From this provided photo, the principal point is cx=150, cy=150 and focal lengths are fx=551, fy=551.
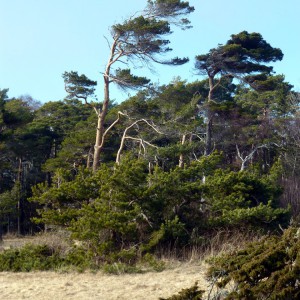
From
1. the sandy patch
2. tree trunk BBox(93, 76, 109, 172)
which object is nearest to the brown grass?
the sandy patch

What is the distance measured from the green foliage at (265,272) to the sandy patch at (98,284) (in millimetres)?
2236

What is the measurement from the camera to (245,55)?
29.1m

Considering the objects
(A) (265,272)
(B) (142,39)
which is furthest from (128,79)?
(A) (265,272)

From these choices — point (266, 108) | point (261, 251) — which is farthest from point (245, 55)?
point (261, 251)

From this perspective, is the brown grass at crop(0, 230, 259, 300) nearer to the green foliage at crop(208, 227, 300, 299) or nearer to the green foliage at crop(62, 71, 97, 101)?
the green foliage at crop(208, 227, 300, 299)

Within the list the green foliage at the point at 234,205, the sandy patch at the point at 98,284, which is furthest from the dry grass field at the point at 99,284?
the green foliage at the point at 234,205

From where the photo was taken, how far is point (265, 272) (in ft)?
21.5

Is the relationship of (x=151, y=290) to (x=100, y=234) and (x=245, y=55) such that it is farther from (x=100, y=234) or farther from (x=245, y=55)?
(x=245, y=55)

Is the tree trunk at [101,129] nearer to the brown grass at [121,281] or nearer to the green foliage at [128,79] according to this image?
the green foliage at [128,79]

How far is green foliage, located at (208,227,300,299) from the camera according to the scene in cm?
620

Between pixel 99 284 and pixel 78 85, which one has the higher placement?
pixel 78 85

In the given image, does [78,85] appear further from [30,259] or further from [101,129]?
[30,259]

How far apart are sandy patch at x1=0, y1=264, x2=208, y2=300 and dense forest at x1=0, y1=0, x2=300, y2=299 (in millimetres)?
1781

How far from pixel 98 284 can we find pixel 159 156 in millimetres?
13471
